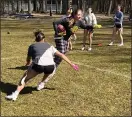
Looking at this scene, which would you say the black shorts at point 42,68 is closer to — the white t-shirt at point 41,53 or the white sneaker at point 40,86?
the white t-shirt at point 41,53

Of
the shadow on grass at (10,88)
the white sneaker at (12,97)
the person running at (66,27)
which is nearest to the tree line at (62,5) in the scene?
the person running at (66,27)

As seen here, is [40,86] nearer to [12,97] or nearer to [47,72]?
[47,72]

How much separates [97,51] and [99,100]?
743 cm

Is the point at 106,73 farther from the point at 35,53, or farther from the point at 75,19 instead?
the point at 35,53

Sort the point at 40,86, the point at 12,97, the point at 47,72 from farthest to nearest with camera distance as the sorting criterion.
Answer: the point at 40,86 < the point at 47,72 < the point at 12,97

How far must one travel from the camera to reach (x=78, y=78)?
10.1m

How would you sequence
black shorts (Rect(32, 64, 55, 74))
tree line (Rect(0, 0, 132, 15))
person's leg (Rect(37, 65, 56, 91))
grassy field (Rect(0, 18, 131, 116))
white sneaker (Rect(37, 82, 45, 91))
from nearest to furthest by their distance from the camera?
grassy field (Rect(0, 18, 131, 116))
black shorts (Rect(32, 64, 55, 74))
person's leg (Rect(37, 65, 56, 91))
white sneaker (Rect(37, 82, 45, 91))
tree line (Rect(0, 0, 132, 15))

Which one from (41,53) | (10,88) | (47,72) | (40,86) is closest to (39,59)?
(41,53)

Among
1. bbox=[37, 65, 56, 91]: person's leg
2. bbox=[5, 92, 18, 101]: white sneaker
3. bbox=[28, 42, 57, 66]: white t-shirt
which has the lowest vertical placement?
bbox=[5, 92, 18, 101]: white sneaker

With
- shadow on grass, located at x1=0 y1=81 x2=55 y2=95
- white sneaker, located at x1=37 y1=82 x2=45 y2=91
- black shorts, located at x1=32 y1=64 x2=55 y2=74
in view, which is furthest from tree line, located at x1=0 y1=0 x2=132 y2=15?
black shorts, located at x1=32 y1=64 x2=55 y2=74

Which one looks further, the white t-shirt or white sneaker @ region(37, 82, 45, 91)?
white sneaker @ region(37, 82, 45, 91)

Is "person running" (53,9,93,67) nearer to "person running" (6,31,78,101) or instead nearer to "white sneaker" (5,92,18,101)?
"person running" (6,31,78,101)

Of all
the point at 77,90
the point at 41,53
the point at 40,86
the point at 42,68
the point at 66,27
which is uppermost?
the point at 66,27

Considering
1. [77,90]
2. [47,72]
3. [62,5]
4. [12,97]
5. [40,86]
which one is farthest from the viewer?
[62,5]
